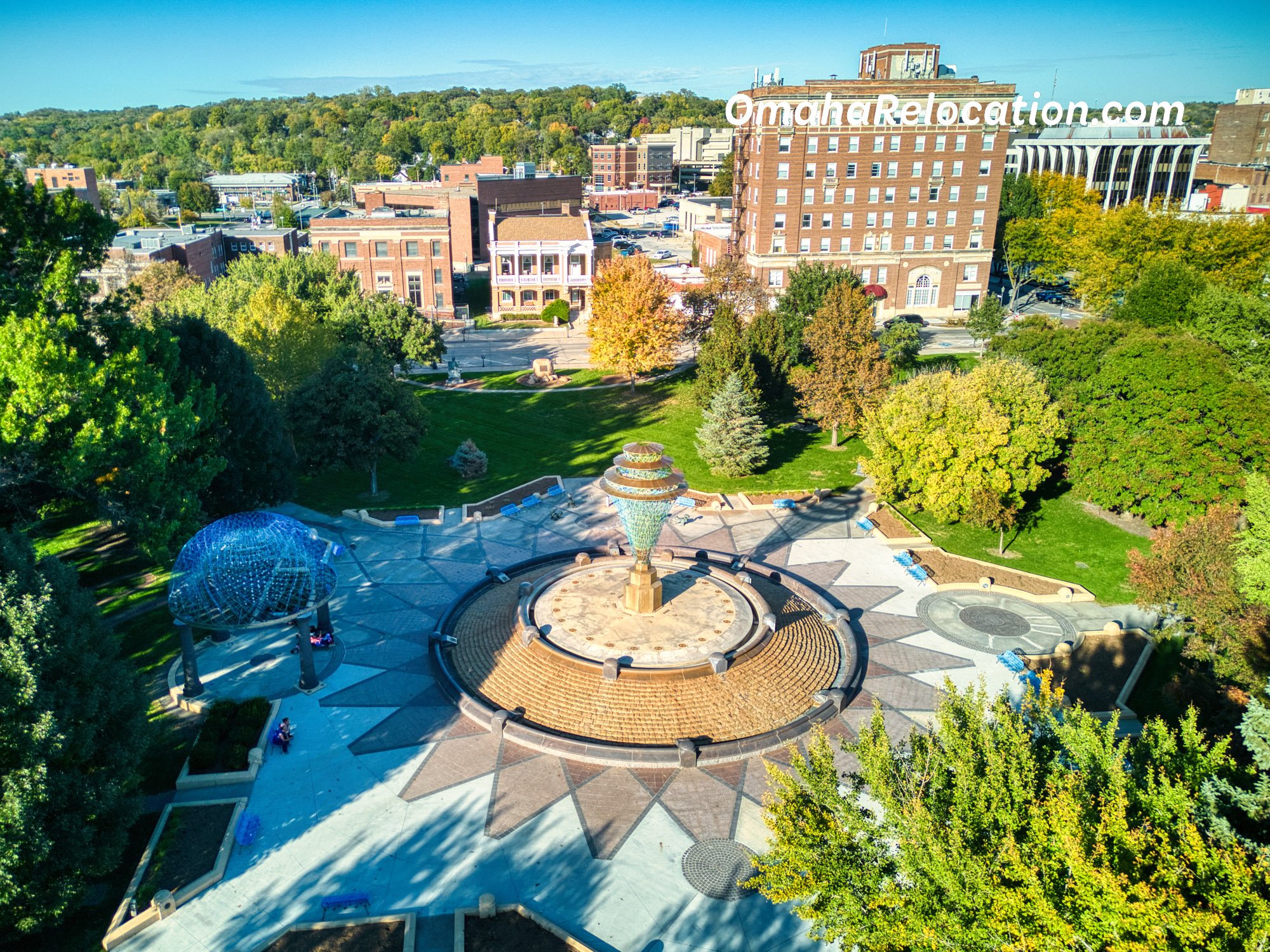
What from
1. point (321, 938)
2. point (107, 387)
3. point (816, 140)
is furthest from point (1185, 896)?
point (816, 140)

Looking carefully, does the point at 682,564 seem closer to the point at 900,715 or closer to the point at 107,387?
the point at 900,715

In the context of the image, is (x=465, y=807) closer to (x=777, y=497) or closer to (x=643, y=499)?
(x=643, y=499)

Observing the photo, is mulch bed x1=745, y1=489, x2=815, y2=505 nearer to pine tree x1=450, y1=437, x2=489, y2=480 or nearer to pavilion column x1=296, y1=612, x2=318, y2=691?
pine tree x1=450, y1=437, x2=489, y2=480

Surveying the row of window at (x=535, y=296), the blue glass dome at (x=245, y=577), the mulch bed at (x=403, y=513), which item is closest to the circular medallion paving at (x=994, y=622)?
the blue glass dome at (x=245, y=577)

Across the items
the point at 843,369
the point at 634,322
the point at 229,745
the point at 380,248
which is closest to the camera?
the point at 229,745

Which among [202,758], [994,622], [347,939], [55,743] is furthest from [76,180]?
[994,622]

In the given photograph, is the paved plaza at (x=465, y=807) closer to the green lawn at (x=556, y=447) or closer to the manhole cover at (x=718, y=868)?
the manhole cover at (x=718, y=868)
